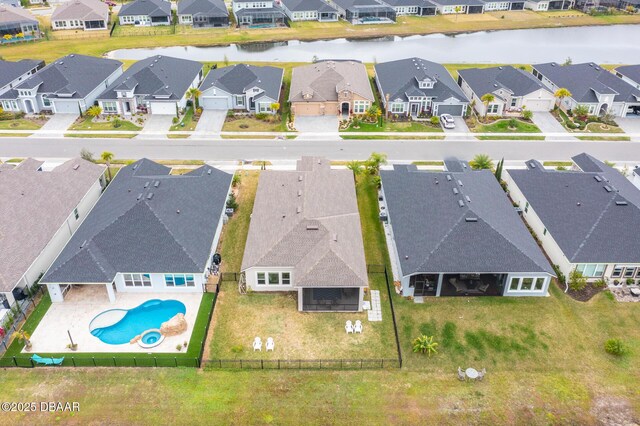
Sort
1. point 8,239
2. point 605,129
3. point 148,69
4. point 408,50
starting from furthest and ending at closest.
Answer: point 408,50 < point 148,69 < point 605,129 < point 8,239

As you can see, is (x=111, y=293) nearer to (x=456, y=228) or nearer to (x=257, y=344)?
(x=257, y=344)

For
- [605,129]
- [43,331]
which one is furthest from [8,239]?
[605,129]

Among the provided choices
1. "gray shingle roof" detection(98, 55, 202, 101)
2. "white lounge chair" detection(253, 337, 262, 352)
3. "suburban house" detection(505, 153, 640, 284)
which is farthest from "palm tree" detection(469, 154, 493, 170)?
"gray shingle roof" detection(98, 55, 202, 101)

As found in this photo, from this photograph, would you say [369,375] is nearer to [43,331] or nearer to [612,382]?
[612,382]

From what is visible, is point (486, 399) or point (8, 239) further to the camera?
point (8, 239)

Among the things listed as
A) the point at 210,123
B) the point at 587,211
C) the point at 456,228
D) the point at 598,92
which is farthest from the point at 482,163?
the point at 210,123
